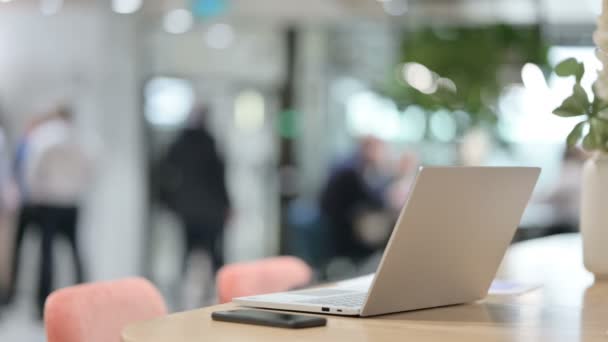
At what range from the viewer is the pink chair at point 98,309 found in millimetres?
1999

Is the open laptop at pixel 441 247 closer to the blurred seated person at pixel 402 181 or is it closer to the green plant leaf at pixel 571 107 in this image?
the green plant leaf at pixel 571 107

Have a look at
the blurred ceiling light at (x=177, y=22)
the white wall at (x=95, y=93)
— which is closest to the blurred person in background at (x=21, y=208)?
the white wall at (x=95, y=93)

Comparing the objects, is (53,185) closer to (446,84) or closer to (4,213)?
(4,213)

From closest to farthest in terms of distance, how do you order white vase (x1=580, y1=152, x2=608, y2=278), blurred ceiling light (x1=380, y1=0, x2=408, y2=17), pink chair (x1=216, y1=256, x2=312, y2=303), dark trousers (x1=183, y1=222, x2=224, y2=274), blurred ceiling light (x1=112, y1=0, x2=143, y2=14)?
white vase (x1=580, y1=152, x2=608, y2=278) < pink chair (x1=216, y1=256, x2=312, y2=303) < blurred ceiling light (x1=112, y1=0, x2=143, y2=14) < blurred ceiling light (x1=380, y1=0, x2=408, y2=17) < dark trousers (x1=183, y1=222, x2=224, y2=274)

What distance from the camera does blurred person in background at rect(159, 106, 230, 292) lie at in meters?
8.98

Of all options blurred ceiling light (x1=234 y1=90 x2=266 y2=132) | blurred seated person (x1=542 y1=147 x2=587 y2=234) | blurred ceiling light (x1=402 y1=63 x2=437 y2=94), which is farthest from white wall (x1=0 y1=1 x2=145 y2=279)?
blurred seated person (x1=542 y1=147 x2=587 y2=234)

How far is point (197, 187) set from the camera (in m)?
9.02

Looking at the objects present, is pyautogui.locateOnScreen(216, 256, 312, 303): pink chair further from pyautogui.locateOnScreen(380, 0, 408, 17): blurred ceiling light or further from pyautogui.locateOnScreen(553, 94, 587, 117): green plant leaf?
pyautogui.locateOnScreen(380, 0, 408, 17): blurred ceiling light

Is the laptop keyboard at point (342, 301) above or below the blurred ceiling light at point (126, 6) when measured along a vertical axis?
below

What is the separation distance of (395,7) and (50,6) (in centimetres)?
283

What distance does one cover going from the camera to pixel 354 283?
2.35 metres

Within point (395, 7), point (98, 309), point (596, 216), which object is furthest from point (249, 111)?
point (98, 309)

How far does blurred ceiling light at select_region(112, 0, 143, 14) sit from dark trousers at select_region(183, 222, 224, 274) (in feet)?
6.01

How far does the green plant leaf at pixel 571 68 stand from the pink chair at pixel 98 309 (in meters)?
0.99
